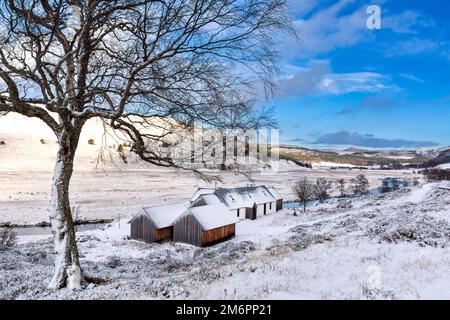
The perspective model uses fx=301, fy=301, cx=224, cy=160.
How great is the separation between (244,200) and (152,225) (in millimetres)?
20328

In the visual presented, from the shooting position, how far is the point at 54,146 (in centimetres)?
7762

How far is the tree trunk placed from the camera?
22.2 ft

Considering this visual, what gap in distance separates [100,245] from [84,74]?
2116 centimetres

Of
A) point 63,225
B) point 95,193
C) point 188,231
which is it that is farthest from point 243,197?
point 63,225

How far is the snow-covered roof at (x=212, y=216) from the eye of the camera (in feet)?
98.0

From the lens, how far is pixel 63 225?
7008mm

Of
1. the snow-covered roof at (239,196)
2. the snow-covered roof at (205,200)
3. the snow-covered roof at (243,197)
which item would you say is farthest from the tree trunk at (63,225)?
the snow-covered roof at (243,197)

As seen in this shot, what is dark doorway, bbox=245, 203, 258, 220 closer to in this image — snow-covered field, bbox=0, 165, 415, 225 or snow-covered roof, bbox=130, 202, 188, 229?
snow-covered field, bbox=0, 165, 415, 225

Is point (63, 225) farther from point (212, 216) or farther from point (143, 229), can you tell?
point (143, 229)

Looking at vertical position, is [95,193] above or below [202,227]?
above

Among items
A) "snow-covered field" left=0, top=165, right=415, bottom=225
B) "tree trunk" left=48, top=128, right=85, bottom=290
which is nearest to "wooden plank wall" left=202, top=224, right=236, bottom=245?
"snow-covered field" left=0, top=165, right=415, bottom=225

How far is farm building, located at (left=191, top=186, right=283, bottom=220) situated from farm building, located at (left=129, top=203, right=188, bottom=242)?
29.2 ft

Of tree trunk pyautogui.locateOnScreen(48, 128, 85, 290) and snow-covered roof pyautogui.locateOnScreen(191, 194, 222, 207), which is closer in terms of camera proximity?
tree trunk pyautogui.locateOnScreen(48, 128, 85, 290)
